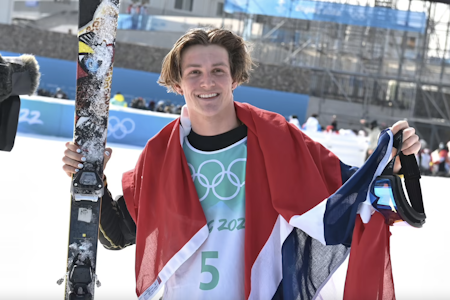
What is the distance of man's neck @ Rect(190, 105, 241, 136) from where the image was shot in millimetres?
2172

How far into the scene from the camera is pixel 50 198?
19.2 feet

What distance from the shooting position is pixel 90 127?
7.68 feet

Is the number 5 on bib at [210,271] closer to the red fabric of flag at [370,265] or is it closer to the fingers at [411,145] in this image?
the red fabric of flag at [370,265]

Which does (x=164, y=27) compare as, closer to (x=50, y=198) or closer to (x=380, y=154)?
(x=50, y=198)

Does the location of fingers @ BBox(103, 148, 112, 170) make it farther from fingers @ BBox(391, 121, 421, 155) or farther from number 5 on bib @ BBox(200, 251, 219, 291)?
fingers @ BBox(391, 121, 421, 155)

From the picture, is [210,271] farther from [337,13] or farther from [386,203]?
[337,13]

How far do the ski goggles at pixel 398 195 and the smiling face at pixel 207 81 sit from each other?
589mm

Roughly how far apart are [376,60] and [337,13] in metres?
2.39

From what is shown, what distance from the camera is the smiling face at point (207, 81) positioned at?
6.96 feet

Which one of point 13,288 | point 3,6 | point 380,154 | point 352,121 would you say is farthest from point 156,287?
point 3,6

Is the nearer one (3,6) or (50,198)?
(50,198)

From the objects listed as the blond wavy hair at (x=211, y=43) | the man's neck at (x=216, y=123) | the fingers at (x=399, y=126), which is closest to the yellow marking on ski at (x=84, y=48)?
the blond wavy hair at (x=211, y=43)

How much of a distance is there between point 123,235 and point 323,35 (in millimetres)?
18779

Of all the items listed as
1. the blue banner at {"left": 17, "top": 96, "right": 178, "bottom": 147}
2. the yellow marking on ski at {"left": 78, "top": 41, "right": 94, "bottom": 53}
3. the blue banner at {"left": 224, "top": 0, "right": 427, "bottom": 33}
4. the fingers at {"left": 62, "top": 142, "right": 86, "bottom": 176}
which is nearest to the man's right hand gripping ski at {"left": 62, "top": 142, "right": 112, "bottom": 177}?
the fingers at {"left": 62, "top": 142, "right": 86, "bottom": 176}
